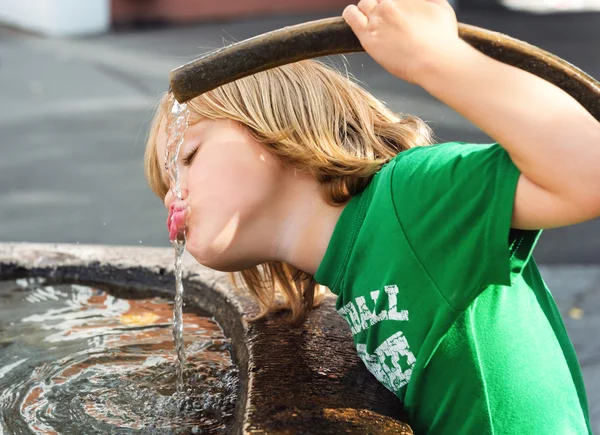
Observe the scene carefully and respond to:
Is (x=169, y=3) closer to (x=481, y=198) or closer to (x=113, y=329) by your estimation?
(x=113, y=329)

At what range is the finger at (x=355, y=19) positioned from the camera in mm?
1421

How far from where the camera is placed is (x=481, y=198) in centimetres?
142

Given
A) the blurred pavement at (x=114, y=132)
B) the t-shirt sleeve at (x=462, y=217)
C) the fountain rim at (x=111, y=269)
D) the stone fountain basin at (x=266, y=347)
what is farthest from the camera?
the blurred pavement at (x=114, y=132)

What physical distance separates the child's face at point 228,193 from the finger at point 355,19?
442 mm

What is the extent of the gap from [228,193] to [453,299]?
51 centimetres

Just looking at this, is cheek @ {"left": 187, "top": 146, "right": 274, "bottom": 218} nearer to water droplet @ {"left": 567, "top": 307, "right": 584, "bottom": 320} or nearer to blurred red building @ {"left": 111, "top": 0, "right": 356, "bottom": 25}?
water droplet @ {"left": 567, "top": 307, "right": 584, "bottom": 320}

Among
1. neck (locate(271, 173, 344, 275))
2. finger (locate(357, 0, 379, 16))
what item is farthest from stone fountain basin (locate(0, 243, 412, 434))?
finger (locate(357, 0, 379, 16))

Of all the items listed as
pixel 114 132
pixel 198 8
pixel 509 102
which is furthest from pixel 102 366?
pixel 198 8

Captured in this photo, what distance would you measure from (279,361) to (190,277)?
828 millimetres

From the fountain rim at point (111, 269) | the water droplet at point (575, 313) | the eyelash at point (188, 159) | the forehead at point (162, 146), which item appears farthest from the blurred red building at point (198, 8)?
the eyelash at point (188, 159)

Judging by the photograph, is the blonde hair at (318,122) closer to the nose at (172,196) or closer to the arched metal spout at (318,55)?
the nose at (172,196)

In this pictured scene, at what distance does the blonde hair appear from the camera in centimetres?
178

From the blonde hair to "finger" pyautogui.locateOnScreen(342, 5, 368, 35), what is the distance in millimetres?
387

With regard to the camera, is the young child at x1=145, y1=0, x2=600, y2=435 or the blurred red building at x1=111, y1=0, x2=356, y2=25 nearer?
the young child at x1=145, y1=0, x2=600, y2=435
